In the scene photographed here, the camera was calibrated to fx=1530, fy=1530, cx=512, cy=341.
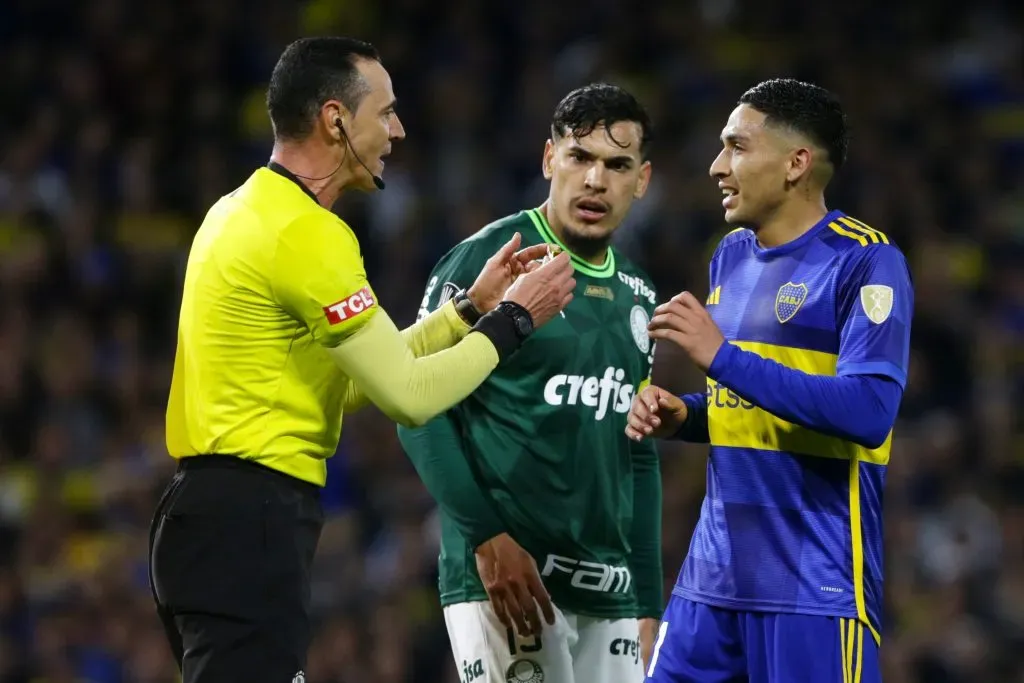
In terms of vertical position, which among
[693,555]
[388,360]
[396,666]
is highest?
[388,360]

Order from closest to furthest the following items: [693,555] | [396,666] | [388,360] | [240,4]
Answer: [388,360]
[693,555]
[396,666]
[240,4]

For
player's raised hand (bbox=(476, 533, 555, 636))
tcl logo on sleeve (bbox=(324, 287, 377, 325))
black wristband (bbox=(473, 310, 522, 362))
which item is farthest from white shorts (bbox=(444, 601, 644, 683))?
tcl logo on sleeve (bbox=(324, 287, 377, 325))

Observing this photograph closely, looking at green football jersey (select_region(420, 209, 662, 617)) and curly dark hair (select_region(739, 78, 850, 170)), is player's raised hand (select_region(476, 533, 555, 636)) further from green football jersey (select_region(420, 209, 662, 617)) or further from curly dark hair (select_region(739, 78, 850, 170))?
curly dark hair (select_region(739, 78, 850, 170))

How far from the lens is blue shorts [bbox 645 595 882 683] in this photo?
411 cm

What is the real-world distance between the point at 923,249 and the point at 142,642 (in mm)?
5744

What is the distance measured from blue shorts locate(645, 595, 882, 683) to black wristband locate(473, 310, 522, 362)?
91cm

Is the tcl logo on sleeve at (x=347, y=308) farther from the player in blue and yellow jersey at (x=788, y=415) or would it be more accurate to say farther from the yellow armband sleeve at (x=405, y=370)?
the player in blue and yellow jersey at (x=788, y=415)

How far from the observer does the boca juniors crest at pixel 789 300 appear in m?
4.27

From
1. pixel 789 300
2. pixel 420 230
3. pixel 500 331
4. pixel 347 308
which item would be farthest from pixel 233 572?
pixel 420 230

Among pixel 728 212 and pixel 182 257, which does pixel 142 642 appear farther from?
pixel 728 212

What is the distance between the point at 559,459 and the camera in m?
4.77

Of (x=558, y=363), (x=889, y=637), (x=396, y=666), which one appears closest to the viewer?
(x=558, y=363)

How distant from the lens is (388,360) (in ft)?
12.9

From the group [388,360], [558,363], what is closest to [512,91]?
[558,363]
